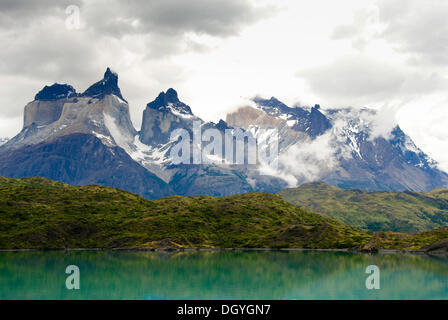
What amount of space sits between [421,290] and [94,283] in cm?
10032

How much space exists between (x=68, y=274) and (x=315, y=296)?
319 ft
